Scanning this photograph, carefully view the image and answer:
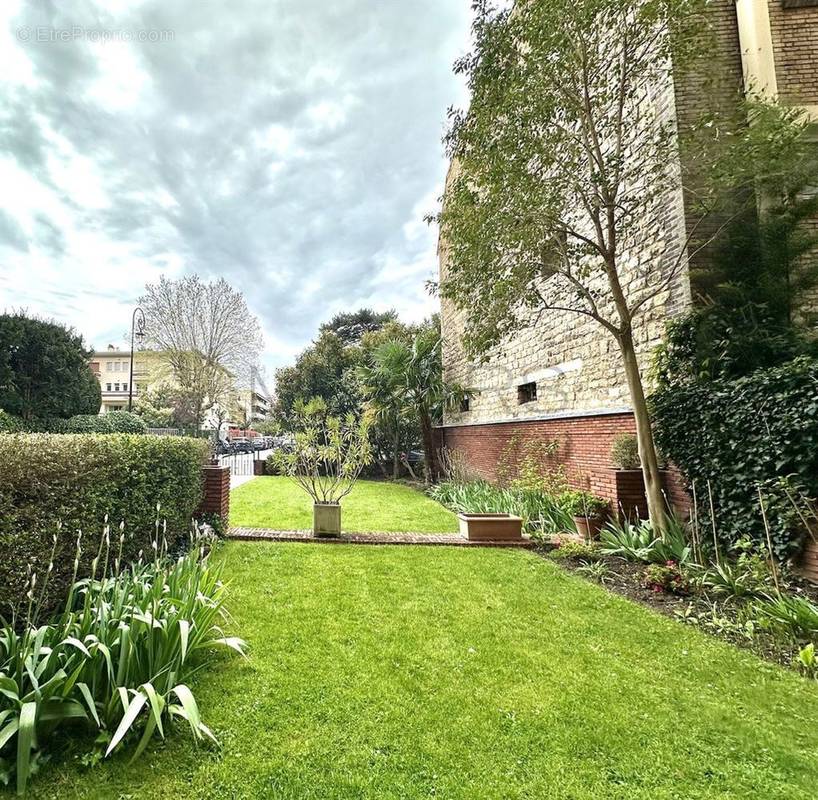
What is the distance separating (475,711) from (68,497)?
293 centimetres

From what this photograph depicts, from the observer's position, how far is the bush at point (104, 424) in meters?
11.1

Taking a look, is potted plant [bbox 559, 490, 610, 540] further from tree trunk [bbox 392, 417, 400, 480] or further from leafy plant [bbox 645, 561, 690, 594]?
tree trunk [bbox 392, 417, 400, 480]

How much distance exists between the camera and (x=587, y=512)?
579 cm

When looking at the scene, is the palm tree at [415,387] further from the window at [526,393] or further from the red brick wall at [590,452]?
the red brick wall at [590,452]

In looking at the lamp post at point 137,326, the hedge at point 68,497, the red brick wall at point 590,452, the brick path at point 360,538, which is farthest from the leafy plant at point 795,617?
the lamp post at point 137,326

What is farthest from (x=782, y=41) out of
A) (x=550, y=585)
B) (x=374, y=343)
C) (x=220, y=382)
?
(x=220, y=382)

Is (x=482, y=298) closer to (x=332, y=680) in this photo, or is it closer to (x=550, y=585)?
(x=550, y=585)

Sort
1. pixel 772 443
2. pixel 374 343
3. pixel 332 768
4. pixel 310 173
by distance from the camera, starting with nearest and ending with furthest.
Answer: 1. pixel 332 768
2. pixel 772 443
3. pixel 310 173
4. pixel 374 343

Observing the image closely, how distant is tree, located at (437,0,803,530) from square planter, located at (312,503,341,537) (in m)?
3.40

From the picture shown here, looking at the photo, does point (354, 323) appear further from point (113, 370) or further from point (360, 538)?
point (113, 370)

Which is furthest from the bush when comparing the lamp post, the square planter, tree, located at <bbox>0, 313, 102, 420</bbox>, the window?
the window

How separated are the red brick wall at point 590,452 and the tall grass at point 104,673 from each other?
5.42 meters

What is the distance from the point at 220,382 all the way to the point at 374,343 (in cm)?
813

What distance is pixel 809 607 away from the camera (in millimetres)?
3025
